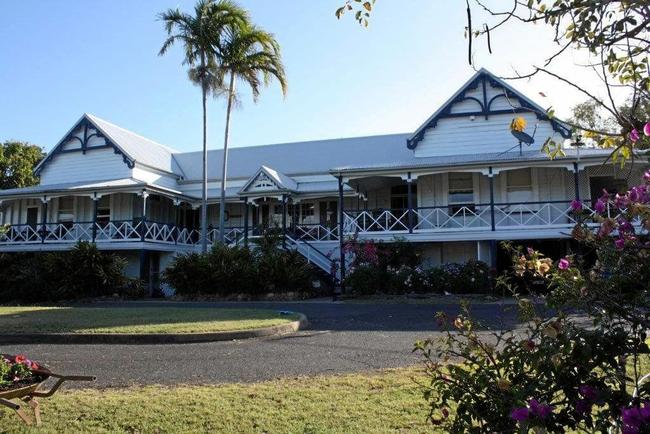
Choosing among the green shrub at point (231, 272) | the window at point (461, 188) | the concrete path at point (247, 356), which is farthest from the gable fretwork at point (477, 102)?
the concrete path at point (247, 356)

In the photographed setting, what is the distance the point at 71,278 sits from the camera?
21938mm

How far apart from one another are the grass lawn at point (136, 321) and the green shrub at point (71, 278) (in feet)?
23.7

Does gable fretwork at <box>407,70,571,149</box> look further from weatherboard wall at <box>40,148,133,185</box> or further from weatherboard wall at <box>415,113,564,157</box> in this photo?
weatherboard wall at <box>40,148,133,185</box>

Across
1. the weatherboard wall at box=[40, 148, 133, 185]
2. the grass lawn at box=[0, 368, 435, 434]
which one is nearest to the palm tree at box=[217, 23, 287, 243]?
the weatherboard wall at box=[40, 148, 133, 185]

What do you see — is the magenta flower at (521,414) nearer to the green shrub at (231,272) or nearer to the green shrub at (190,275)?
the green shrub at (231,272)

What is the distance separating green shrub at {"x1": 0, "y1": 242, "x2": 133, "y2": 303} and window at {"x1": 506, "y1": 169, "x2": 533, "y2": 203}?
1566 cm

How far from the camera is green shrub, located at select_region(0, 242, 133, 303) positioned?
21953 millimetres

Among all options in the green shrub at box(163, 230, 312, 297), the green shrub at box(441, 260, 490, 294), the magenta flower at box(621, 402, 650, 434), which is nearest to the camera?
the magenta flower at box(621, 402, 650, 434)

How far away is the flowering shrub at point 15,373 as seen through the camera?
508cm

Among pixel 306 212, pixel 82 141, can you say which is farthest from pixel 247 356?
pixel 82 141

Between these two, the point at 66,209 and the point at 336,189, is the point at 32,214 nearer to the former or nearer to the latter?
the point at 66,209

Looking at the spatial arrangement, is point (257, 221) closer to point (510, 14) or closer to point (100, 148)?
point (100, 148)

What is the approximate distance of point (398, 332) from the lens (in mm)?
10812

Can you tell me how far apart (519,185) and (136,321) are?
1597cm
